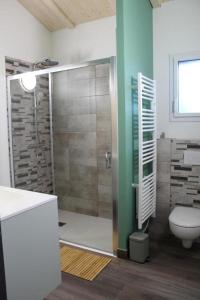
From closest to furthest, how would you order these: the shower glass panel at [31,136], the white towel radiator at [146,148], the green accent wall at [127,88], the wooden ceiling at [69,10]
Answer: the green accent wall at [127,88]
the white towel radiator at [146,148]
the wooden ceiling at [69,10]
the shower glass panel at [31,136]

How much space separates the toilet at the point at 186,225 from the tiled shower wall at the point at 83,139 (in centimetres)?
112

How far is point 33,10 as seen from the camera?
3406 millimetres

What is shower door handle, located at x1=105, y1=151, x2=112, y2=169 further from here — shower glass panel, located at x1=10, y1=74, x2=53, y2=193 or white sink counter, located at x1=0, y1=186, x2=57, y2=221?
white sink counter, located at x1=0, y1=186, x2=57, y2=221

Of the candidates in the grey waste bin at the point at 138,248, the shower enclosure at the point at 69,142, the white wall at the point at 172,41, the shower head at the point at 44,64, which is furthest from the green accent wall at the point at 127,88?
the shower head at the point at 44,64

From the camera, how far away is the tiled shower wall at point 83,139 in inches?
137

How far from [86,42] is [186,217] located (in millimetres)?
2612

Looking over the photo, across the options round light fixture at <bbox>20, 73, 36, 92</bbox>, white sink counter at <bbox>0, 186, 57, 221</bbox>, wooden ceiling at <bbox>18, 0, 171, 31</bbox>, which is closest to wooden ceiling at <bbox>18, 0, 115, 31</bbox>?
wooden ceiling at <bbox>18, 0, 171, 31</bbox>

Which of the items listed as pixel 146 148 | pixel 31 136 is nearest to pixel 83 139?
pixel 31 136

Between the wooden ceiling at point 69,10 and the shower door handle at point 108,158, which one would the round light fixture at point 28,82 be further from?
the shower door handle at point 108,158

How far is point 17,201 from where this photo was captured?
1715 millimetres

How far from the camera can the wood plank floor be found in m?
2.04

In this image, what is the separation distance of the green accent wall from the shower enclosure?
63cm

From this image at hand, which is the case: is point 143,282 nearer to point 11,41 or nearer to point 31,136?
point 31,136

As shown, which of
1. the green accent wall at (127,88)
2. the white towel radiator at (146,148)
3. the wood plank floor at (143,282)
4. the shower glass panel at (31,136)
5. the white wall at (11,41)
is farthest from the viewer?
the shower glass panel at (31,136)
